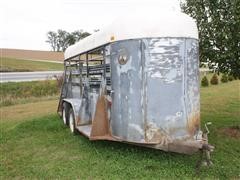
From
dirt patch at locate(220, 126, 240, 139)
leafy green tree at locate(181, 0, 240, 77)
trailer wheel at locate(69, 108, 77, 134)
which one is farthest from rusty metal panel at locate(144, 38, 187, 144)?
trailer wheel at locate(69, 108, 77, 134)

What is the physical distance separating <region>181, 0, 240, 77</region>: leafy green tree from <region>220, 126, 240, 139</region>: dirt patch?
144 cm

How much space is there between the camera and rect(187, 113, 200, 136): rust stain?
6613mm

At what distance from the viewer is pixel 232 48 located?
8.32 m

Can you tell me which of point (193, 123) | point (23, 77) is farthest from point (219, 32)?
point (23, 77)

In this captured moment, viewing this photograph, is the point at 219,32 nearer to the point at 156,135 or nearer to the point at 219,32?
the point at 219,32

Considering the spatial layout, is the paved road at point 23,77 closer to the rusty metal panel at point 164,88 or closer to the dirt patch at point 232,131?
the dirt patch at point 232,131

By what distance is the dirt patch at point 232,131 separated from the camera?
8844 mm

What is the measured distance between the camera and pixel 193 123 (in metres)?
6.68

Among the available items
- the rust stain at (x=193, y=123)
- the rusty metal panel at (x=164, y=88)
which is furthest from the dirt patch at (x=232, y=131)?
the rusty metal panel at (x=164, y=88)

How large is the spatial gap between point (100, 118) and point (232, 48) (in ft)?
11.5

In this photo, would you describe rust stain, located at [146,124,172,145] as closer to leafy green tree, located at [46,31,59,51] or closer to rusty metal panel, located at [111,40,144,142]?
rusty metal panel, located at [111,40,144,142]

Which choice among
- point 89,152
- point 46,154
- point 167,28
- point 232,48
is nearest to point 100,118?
point 89,152

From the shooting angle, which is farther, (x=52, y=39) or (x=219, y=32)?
(x=52, y=39)

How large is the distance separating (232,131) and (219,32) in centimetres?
256
